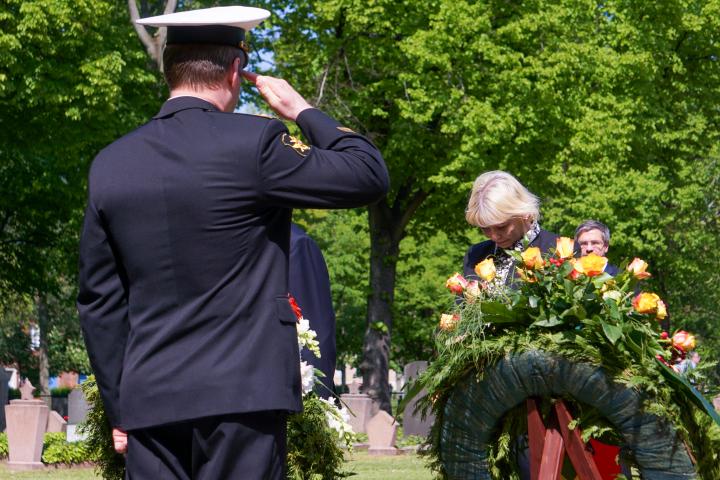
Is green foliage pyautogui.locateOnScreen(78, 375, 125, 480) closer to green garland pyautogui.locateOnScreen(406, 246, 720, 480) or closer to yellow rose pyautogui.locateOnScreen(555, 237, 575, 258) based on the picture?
green garland pyautogui.locateOnScreen(406, 246, 720, 480)

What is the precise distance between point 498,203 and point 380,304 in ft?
71.6

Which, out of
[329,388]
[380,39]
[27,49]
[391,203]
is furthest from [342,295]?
[329,388]

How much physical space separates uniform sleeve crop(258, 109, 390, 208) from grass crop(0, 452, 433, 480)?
10.1 meters

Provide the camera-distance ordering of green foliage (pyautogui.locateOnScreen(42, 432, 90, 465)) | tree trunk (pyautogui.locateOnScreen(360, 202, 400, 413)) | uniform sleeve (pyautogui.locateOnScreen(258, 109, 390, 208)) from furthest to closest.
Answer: tree trunk (pyautogui.locateOnScreen(360, 202, 400, 413)), green foliage (pyautogui.locateOnScreen(42, 432, 90, 465)), uniform sleeve (pyautogui.locateOnScreen(258, 109, 390, 208))

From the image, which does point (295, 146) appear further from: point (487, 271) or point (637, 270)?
point (637, 270)

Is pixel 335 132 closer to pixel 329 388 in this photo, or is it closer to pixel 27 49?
pixel 329 388

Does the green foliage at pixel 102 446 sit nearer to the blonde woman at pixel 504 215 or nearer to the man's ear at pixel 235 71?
the blonde woman at pixel 504 215

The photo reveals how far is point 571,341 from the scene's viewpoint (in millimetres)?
4730

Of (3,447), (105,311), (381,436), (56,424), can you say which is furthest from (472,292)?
(56,424)

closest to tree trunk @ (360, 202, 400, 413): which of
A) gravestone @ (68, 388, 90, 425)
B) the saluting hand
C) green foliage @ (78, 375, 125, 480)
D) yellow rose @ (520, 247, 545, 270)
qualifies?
gravestone @ (68, 388, 90, 425)

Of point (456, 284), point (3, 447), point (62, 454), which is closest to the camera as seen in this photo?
point (456, 284)

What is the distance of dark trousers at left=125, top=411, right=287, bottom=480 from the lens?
3.00m

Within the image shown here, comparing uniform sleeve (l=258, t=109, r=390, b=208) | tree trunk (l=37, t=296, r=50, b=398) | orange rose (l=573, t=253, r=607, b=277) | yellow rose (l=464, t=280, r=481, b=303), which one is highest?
uniform sleeve (l=258, t=109, r=390, b=208)

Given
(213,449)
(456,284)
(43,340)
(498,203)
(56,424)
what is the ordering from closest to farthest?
(213,449) < (456,284) < (498,203) < (56,424) < (43,340)
